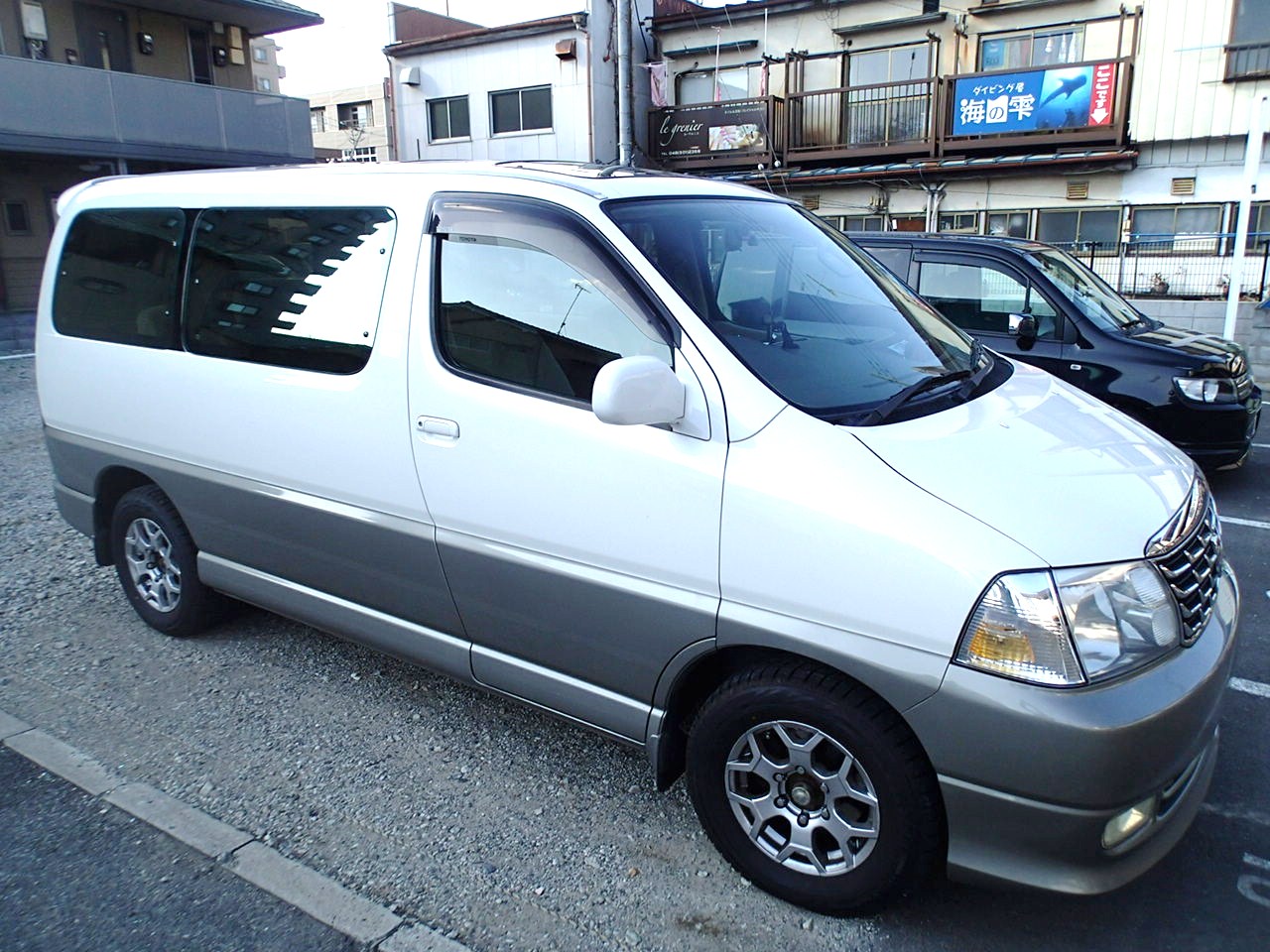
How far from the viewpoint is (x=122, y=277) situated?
13.4ft

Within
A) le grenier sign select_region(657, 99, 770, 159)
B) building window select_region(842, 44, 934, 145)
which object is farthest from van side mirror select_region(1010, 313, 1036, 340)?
le grenier sign select_region(657, 99, 770, 159)

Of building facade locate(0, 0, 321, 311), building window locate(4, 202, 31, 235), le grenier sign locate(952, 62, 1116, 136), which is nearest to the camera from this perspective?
le grenier sign locate(952, 62, 1116, 136)

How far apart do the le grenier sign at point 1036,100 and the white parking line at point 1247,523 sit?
12671mm

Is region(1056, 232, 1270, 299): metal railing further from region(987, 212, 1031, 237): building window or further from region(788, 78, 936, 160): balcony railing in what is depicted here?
region(788, 78, 936, 160): balcony railing

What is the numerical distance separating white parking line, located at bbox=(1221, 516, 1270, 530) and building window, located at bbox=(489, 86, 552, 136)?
65.3ft

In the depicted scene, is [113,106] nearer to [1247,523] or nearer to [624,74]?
[624,74]

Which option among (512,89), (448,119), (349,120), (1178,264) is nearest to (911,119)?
(1178,264)

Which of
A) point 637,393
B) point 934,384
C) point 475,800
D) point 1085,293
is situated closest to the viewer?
point 637,393

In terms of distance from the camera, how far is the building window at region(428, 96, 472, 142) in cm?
2380

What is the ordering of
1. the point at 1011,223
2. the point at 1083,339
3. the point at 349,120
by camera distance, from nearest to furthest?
the point at 1083,339, the point at 1011,223, the point at 349,120

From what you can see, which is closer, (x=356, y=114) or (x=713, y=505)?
(x=713, y=505)

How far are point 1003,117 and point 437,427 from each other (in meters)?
17.0

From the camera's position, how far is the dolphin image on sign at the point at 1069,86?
16.1m

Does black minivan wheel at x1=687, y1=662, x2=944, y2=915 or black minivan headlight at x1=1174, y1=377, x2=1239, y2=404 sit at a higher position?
black minivan headlight at x1=1174, y1=377, x2=1239, y2=404
